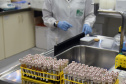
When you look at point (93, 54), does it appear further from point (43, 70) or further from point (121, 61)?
point (43, 70)

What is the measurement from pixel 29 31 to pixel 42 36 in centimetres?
31

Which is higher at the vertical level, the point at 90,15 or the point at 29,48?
the point at 90,15

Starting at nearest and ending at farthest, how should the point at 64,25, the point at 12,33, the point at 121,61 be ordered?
the point at 121,61 < the point at 64,25 < the point at 12,33

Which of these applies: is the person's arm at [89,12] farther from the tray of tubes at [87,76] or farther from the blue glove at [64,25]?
the tray of tubes at [87,76]

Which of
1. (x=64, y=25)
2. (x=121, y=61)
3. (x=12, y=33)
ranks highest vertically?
(x=64, y=25)

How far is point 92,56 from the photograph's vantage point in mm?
1877

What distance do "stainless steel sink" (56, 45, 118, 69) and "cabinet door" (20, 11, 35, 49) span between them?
236cm

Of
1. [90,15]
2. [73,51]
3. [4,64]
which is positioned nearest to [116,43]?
[73,51]

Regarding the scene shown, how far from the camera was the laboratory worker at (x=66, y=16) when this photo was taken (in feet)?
7.57

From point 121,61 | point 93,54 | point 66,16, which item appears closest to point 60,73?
point 121,61

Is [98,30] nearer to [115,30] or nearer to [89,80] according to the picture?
[115,30]

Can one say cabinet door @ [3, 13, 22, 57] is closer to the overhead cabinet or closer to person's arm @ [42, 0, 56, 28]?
the overhead cabinet

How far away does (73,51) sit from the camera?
1841 mm

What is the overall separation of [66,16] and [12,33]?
1747mm
